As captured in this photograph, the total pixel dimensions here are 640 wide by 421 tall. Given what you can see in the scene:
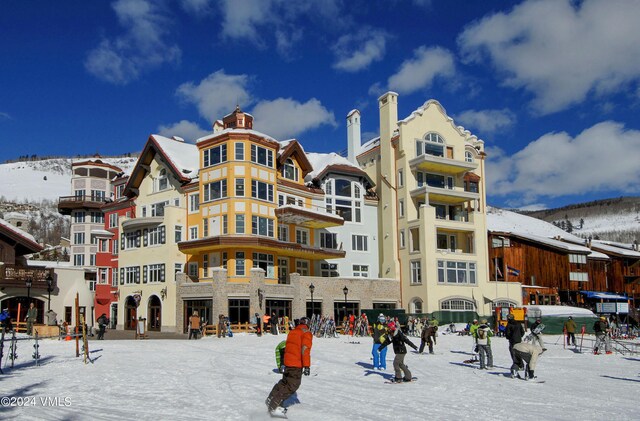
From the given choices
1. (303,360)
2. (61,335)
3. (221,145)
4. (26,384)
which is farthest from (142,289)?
(303,360)

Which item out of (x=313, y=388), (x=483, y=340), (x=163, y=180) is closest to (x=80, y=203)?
(x=163, y=180)

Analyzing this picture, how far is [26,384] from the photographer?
55.8ft

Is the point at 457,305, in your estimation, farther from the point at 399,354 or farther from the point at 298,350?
the point at 298,350

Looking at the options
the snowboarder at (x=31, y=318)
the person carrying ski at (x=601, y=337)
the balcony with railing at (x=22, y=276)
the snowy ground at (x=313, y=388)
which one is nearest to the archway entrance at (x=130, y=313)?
the balcony with railing at (x=22, y=276)

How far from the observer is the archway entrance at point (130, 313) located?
50812 mm

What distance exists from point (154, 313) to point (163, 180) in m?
10.9

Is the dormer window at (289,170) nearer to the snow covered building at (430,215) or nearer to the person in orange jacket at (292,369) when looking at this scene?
the snow covered building at (430,215)

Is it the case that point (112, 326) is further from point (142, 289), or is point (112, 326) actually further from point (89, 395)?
point (89, 395)

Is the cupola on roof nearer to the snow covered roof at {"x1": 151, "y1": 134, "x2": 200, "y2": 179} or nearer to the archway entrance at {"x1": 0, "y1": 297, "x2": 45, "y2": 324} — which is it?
the snow covered roof at {"x1": 151, "y1": 134, "x2": 200, "y2": 179}

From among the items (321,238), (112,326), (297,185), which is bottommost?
(112,326)

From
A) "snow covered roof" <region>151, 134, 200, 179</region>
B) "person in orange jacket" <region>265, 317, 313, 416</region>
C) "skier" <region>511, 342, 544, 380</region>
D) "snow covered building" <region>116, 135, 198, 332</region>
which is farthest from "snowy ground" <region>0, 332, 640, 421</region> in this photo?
"snow covered roof" <region>151, 134, 200, 179</region>

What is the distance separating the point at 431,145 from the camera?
55531mm

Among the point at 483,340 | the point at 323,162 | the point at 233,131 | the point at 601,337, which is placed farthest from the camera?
the point at 323,162

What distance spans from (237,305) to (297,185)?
1194 centimetres
